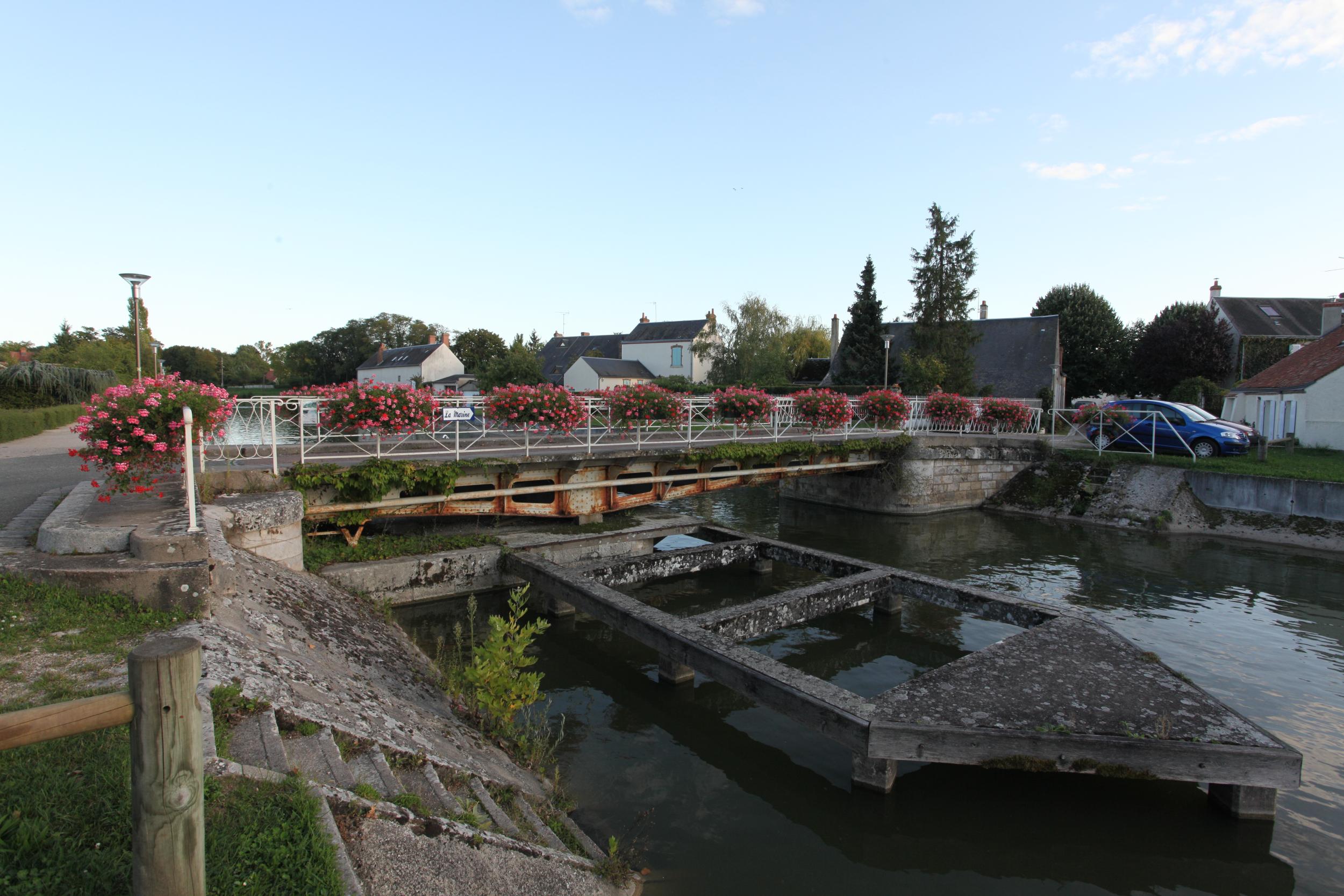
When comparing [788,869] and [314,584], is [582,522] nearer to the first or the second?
[314,584]

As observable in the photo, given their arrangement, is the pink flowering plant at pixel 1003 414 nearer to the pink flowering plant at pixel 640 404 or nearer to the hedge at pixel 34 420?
the pink flowering plant at pixel 640 404

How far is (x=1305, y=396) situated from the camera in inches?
774

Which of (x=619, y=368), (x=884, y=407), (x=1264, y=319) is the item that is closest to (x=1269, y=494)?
(x=884, y=407)

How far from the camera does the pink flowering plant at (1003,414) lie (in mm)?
21156

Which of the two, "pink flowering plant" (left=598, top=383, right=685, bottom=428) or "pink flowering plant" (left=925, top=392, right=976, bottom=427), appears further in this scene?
"pink flowering plant" (left=925, top=392, right=976, bottom=427)

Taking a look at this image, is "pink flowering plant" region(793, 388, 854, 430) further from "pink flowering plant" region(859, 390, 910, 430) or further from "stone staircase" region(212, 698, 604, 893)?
"stone staircase" region(212, 698, 604, 893)

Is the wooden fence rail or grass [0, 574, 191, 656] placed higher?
the wooden fence rail

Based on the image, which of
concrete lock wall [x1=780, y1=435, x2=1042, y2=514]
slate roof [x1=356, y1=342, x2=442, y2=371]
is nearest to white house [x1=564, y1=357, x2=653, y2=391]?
slate roof [x1=356, y1=342, x2=442, y2=371]

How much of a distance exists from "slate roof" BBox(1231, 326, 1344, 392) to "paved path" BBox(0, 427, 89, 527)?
28.0 metres

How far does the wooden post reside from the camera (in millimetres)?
1852

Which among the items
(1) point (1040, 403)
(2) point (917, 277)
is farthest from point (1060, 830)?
(2) point (917, 277)

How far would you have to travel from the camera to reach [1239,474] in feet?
52.0

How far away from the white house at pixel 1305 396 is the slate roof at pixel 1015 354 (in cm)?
1075

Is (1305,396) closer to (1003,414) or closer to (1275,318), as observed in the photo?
(1003,414)
